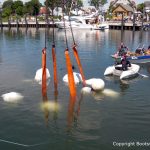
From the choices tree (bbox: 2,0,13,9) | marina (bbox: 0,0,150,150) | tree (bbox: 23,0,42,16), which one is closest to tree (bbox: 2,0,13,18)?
tree (bbox: 2,0,13,9)

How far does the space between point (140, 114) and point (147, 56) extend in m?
17.9

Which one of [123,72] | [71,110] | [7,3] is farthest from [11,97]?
[7,3]

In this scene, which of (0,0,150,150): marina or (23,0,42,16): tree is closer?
(0,0,150,150): marina

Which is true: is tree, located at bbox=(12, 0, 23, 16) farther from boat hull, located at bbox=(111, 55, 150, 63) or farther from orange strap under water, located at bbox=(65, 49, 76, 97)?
orange strap under water, located at bbox=(65, 49, 76, 97)

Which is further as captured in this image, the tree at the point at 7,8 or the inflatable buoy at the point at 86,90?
the tree at the point at 7,8

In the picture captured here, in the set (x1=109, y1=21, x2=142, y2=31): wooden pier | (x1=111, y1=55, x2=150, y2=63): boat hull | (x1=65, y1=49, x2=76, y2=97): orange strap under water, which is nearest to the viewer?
(x1=65, y1=49, x2=76, y2=97): orange strap under water

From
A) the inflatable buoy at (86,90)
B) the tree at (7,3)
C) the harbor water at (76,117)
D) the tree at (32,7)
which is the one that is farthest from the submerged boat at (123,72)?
the tree at (7,3)

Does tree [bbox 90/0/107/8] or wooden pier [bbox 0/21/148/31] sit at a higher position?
tree [bbox 90/0/107/8]

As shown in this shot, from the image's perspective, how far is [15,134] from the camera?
17359mm

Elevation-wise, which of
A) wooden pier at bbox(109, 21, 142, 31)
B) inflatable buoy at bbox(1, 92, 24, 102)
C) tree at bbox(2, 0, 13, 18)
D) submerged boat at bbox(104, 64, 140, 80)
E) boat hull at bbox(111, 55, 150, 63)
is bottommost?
inflatable buoy at bbox(1, 92, 24, 102)

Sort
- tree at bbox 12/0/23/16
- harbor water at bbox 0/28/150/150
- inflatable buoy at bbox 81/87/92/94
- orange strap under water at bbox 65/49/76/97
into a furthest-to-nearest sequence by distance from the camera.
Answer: tree at bbox 12/0/23/16, inflatable buoy at bbox 81/87/92/94, orange strap under water at bbox 65/49/76/97, harbor water at bbox 0/28/150/150

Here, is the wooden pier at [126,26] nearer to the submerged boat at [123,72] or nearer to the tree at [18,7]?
the tree at [18,7]

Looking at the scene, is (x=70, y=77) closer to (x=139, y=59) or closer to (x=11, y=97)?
(x=11, y=97)

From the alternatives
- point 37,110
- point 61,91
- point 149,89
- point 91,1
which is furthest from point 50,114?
point 91,1
